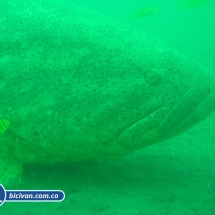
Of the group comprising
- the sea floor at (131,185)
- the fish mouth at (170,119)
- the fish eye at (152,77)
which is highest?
the fish eye at (152,77)

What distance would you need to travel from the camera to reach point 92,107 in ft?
11.4

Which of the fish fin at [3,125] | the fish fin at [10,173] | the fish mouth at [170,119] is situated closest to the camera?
the fish mouth at [170,119]

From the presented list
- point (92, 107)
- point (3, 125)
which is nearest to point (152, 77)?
point (92, 107)

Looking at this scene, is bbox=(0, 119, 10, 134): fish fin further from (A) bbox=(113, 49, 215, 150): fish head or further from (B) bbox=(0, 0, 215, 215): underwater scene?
(A) bbox=(113, 49, 215, 150): fish head

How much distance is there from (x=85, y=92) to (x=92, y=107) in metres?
0.23

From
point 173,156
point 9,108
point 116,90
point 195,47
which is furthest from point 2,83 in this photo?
point 195,47

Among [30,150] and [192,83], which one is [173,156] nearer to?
[192,83]

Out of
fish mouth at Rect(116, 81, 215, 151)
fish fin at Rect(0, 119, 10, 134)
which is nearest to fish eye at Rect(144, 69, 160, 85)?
fish mouth at Rect(116, 81, 215, 151)

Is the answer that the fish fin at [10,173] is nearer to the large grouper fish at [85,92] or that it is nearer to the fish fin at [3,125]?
the large grouper fish at [85,92]

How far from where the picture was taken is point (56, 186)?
394 centimetres

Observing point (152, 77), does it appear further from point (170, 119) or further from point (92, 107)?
point (92, 107)

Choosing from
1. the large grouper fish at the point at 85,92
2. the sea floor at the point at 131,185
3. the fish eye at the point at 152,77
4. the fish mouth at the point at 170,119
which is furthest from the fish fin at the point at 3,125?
the fish eye at the point at 152,77

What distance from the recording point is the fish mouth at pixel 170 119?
3.35m

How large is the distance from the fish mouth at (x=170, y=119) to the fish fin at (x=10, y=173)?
1646 mm
